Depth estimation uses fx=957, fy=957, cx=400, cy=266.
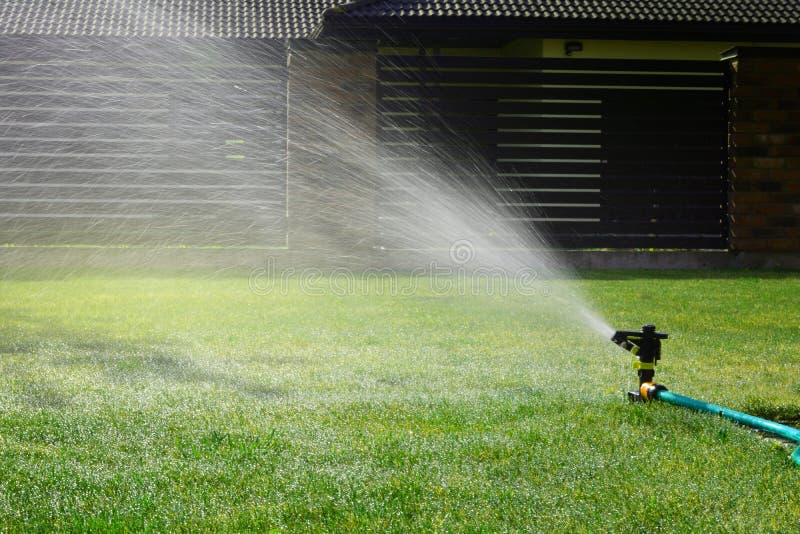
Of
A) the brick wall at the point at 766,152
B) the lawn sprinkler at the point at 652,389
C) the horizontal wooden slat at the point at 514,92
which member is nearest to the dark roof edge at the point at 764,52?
the brick wall at the point at 766,152

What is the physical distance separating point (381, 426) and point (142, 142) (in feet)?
37.0

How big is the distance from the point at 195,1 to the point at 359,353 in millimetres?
11067

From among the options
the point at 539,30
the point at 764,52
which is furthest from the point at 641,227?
the point at 539,30

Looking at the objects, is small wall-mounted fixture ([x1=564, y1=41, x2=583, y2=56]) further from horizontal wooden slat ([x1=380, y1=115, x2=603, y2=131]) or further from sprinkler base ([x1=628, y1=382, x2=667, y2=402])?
sprinkler base ([x1=628, y1=382, x2=667, y2=402])

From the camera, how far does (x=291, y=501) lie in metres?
2.54

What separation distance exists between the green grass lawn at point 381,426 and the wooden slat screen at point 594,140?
6.09 metres

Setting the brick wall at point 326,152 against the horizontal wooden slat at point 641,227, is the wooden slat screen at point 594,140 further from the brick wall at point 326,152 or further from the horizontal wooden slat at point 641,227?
the brick wall at point 326,152

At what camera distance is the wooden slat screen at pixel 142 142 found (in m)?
13.1

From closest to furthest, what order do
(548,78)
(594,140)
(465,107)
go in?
(465,107), (548,78), (594,140)

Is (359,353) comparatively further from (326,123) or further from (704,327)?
(326,123)

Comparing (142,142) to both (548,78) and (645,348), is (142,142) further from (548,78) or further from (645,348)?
(645,348)

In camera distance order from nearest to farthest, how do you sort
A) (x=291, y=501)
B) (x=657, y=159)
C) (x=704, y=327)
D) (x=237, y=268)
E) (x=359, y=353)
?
(x=291, y=501)
(x=359, y=353)
(x=704, y=327)
(x=237, y=268)
(x=657, y=159)

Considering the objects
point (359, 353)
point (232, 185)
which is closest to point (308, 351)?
point (359, 353)

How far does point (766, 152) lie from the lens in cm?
1250
